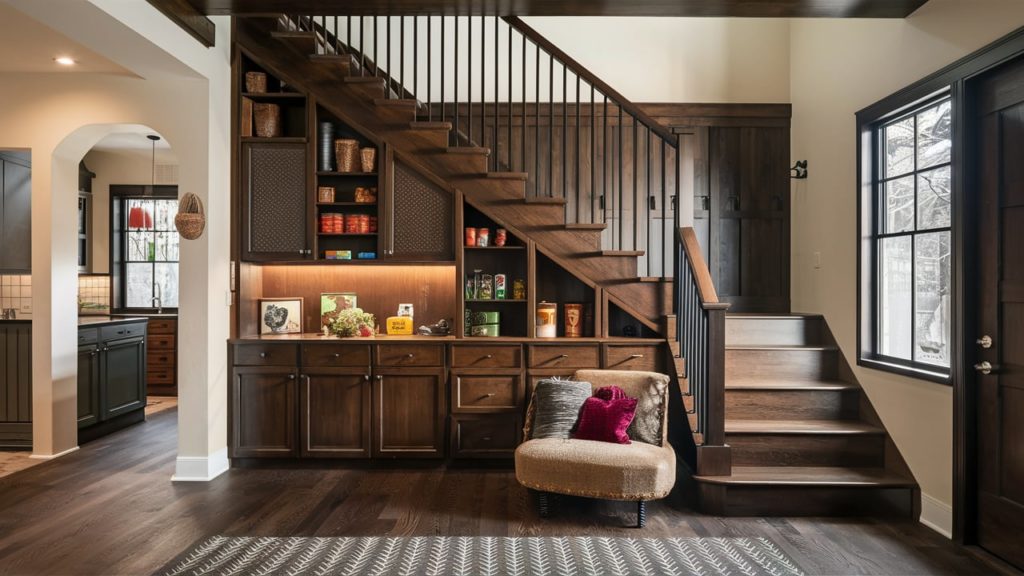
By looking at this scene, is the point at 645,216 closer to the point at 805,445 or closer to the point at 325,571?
the point at 805,445

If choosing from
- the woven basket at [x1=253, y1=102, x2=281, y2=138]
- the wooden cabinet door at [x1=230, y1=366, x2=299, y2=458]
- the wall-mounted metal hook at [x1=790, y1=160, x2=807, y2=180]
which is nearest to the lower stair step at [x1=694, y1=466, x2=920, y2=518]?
the wall-mounted metal hook at [x1=790, y1=160, x2=807, y2=180]

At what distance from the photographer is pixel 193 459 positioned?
430 cm

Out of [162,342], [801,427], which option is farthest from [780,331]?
[162,342]

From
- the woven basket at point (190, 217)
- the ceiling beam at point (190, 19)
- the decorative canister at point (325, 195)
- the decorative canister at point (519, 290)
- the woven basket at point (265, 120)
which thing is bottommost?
the decorative canister at point (519, 290)

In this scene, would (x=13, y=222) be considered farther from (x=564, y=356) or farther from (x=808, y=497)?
(x=808, y=497)

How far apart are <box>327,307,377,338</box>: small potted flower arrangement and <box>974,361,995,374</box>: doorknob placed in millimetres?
3667

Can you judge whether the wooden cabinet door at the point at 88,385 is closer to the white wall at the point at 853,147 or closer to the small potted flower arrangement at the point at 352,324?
the small potted flower arrangement at the point at 352,324

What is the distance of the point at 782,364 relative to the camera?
14.7 feet

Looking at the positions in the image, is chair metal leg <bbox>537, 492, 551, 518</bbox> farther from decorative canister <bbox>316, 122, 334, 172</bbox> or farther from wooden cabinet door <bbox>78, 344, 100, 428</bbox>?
wooden cabinet door <bbox>78, 344, 100, 428</bbox>

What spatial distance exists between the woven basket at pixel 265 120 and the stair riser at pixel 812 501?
12.4 feet

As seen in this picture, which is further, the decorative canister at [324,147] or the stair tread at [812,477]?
the decorative canister at [324,147]

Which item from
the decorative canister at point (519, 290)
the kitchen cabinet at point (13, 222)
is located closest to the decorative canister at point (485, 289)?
the decorative canister at point (519, 290)

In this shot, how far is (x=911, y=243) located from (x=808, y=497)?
1623mm

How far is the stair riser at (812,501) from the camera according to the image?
366 centimetres
